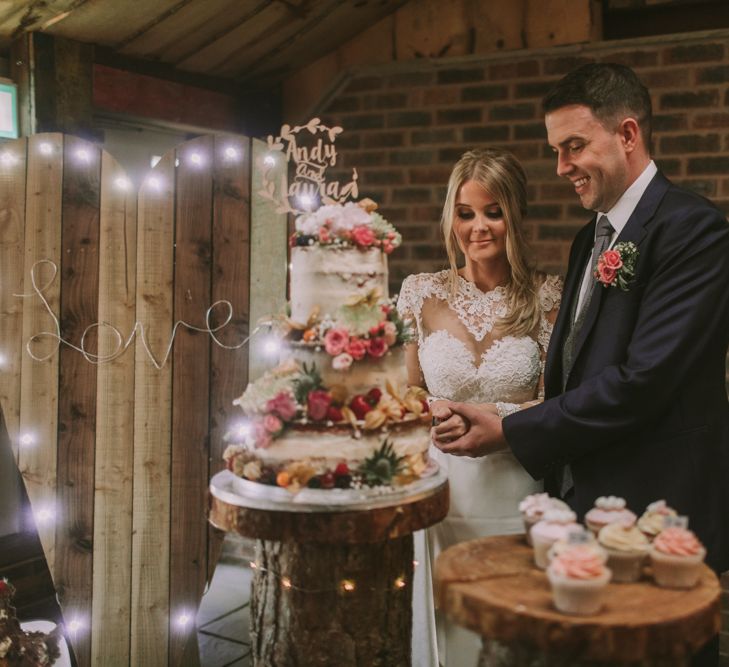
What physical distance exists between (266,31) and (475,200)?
1.72 meters

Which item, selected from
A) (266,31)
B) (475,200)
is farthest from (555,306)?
(266,31)

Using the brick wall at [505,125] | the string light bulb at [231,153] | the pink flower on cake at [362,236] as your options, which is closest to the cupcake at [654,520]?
the pink flower on cake at [362,236]

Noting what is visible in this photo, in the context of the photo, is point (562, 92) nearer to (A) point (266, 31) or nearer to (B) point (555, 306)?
(B) point (555, 306)

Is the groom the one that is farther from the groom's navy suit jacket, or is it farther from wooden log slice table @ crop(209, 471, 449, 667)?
wooden log slice table @ crop(209, 471, 449, 667)

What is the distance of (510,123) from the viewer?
443 centimetres

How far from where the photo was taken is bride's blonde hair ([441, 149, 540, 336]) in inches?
128

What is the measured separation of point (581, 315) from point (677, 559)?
3.30ft

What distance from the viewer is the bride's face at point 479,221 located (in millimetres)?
3266

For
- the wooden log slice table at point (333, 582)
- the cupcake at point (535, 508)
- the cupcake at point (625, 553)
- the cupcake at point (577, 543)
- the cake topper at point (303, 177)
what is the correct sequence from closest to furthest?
Answer: the cupcake at point (577, 543)
the cupcake at point (625, 553)
the cupcake at point (535, 508)
the wooden log slice table at point (333, 582)
the cake topper at point (303, 177)

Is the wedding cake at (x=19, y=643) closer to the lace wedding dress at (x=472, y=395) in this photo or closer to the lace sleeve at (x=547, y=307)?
the lace wedding dress at (x=472, y=395)

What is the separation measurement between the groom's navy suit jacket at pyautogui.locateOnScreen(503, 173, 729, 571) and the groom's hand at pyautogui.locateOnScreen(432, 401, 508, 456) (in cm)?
19

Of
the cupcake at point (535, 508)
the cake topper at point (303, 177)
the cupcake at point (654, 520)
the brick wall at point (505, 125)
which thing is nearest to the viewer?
the cupcake at point (654, 520)

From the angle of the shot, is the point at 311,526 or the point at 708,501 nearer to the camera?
the point at 311,526

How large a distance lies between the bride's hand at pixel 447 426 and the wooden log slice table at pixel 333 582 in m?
→ 0.30
